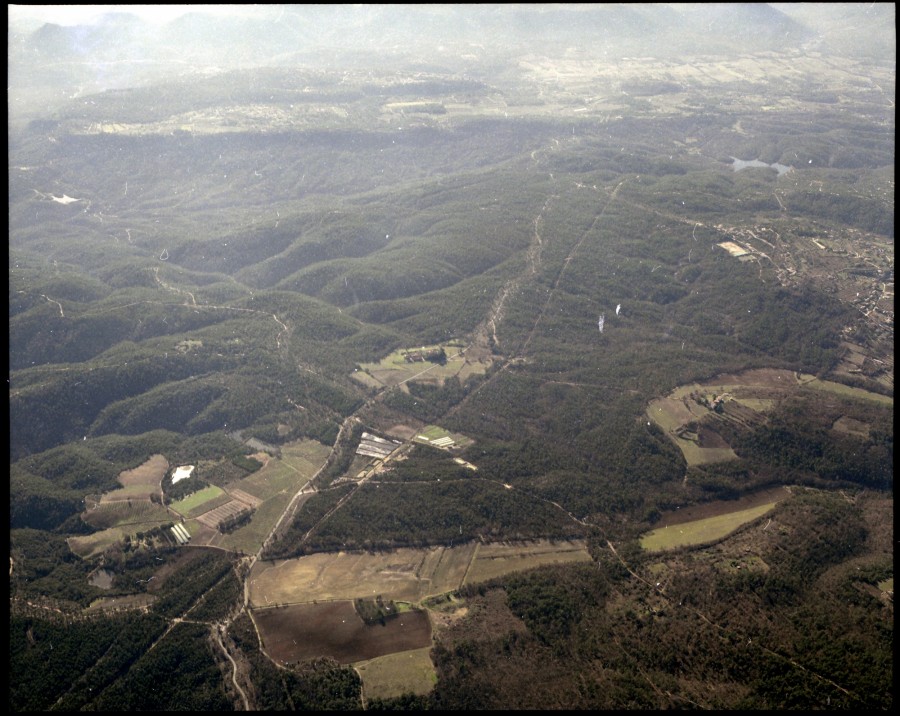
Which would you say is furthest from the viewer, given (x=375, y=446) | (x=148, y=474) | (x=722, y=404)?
(x=722, y=404)

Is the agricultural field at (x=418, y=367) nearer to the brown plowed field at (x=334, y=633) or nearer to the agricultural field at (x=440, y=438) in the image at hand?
the agricultural field at (x=440, y=438)

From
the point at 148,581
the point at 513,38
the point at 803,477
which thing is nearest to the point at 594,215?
the point at 803,477

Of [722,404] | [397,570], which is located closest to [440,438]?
[397,570]

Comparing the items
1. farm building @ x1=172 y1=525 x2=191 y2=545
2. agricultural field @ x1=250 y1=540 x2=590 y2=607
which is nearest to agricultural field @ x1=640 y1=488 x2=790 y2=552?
agricultural field @ x1=250 y1=540 x2=590 y2=607

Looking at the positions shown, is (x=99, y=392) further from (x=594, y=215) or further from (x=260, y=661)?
(x=594, y=215)

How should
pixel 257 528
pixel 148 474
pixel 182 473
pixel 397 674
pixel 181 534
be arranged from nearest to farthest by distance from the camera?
pixel 397 674 < pixel 181 534 < pixel 257 528 < pixel 182 473 < pixel 148 474

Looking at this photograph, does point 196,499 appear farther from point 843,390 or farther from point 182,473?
point 843,390
